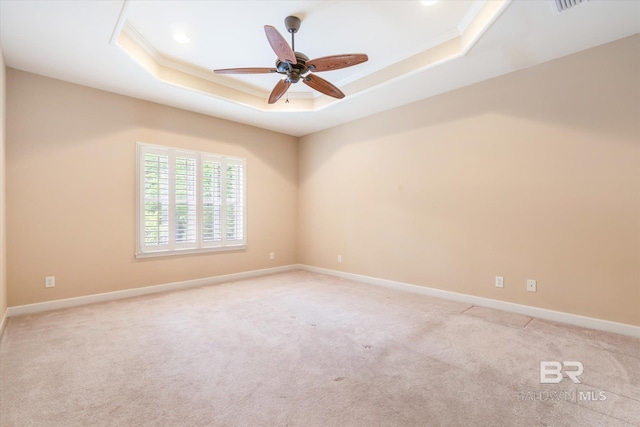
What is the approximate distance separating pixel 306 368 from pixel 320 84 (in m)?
2.79

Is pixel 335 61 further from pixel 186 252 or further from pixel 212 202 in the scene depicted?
pixel 186 252

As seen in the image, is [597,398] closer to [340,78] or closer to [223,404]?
[223,404]

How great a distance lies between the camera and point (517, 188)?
3.50m

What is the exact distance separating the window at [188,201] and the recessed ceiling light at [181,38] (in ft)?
5.54

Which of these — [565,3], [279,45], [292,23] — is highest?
[292,23]

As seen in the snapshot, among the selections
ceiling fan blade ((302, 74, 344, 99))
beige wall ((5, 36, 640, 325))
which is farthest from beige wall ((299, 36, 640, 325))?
ceiling fan blade ((302, 74, 344, 99))

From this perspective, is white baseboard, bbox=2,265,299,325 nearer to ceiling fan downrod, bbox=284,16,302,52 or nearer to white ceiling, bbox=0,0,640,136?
white ceiling, bbox=0,0,640,136

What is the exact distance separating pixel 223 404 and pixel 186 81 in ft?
12.8

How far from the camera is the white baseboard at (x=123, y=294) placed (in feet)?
11.4

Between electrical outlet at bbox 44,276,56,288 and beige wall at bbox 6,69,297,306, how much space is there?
0.04 m

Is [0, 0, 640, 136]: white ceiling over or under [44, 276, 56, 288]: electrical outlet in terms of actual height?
over

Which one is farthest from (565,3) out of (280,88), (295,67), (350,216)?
(350,216)

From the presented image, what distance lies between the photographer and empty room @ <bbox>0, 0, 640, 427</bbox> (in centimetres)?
204

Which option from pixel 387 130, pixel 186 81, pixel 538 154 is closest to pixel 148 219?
pixel 186 81
